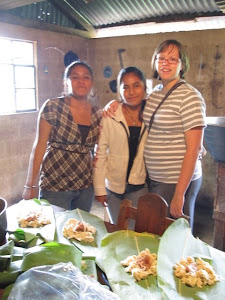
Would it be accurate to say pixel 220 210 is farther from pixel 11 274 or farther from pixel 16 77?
pixel 16 77

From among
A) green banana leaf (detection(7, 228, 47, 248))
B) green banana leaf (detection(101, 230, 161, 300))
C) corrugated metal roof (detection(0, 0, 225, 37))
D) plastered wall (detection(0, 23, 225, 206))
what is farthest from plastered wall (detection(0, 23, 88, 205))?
green banana leaf (detection(101, 230, 161, 300))

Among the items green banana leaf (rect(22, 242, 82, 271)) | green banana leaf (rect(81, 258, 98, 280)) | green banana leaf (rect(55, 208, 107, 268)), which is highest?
green banana leaf (rect(22, 242, 82, 271))

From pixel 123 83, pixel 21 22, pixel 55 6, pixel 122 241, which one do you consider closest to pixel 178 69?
pixel 123 83

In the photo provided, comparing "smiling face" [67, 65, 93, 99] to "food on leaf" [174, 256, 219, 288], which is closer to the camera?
"food on leaf" [174, 256, 219, 288]

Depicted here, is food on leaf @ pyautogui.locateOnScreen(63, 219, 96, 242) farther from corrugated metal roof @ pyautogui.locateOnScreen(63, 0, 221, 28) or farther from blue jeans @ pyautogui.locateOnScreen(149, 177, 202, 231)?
corrugated metal roof @ pyautogui.locateOnScreen(63, 0, 221, 28)

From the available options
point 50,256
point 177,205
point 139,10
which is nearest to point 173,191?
point 177,205

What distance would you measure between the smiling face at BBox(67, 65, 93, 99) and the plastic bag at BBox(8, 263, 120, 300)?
1.20 m

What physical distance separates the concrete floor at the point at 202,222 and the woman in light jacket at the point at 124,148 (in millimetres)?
1921

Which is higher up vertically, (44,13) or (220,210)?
(44,13)

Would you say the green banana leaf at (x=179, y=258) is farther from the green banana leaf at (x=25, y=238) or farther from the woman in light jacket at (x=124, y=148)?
the woman in light jacket at (x=124, y=148)

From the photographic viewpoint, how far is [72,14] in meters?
4.23

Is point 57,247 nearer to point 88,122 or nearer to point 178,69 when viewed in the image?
point 88,122

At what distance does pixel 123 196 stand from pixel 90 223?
49 cm

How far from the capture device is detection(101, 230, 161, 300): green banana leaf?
0.87m
